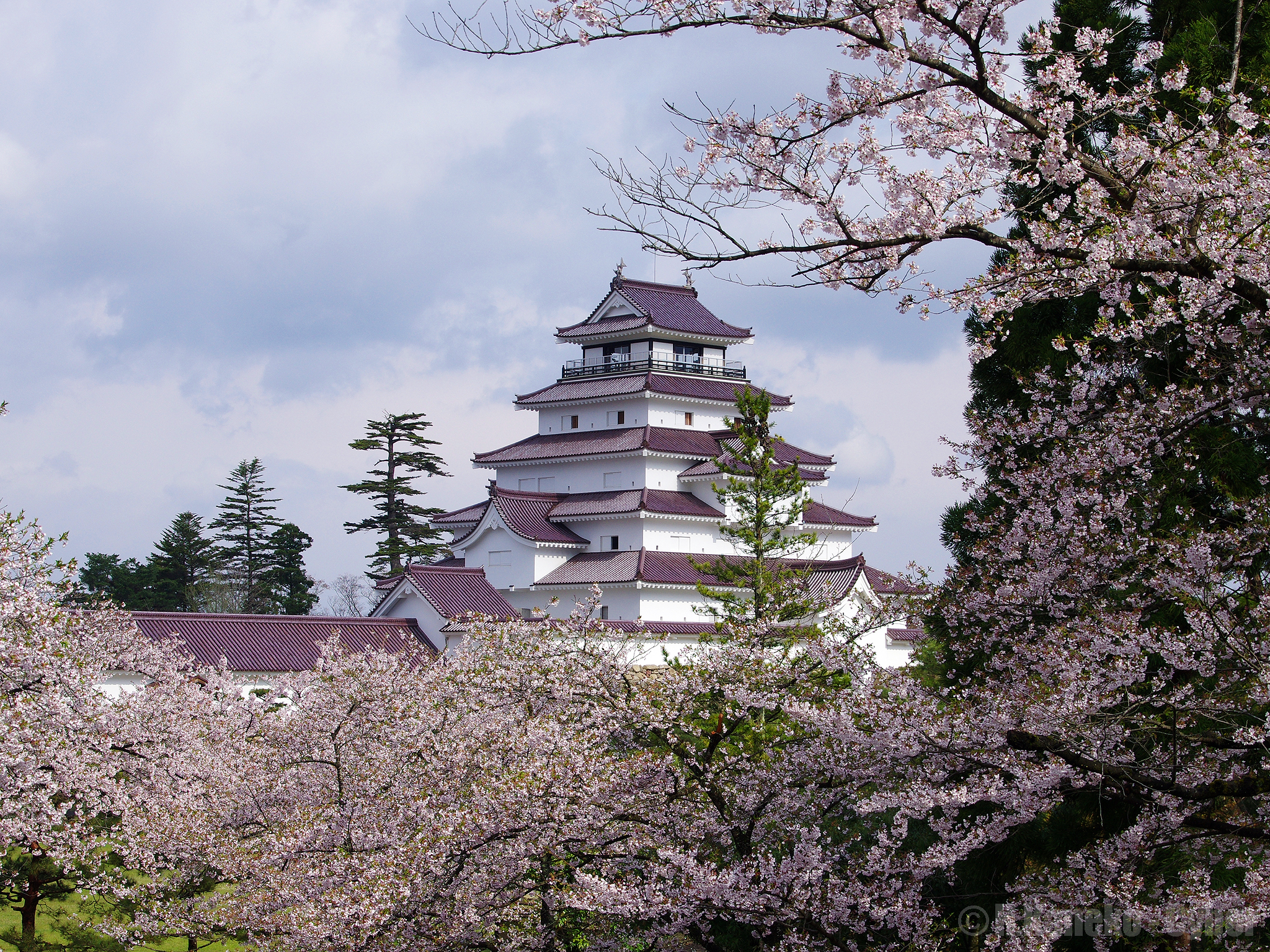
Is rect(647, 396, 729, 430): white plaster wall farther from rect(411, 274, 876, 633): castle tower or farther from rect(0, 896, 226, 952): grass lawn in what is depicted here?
A: rect(0, 896, 226, 952): grass lawn

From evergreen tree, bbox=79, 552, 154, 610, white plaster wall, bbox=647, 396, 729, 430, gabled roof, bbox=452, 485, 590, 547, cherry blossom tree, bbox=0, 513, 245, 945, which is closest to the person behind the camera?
cherry blossom tree, bbox=0, 513, 245, 945

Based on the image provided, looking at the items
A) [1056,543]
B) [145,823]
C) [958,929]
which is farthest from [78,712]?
[1056,543]

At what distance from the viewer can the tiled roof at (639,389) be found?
4047cm

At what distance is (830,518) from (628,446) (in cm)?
869

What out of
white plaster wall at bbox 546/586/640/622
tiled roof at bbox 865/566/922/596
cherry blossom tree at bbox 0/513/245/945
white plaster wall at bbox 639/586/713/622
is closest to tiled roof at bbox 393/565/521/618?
white plaster wall at bbox 546/586/640/622

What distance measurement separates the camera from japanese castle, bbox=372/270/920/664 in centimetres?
3709

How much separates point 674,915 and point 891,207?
514cm

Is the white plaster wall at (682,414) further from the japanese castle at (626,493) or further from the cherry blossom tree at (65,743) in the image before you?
the cherry blossom tree at (65,743)

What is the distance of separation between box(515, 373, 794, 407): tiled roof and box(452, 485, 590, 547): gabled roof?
13.8ft

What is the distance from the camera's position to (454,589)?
34.3 m

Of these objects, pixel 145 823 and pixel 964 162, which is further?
pixel 145 823

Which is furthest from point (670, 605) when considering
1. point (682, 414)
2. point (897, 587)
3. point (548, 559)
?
point (897, 587)

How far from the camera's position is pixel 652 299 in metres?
43.8

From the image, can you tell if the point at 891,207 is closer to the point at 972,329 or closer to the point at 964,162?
the point at 964,162
